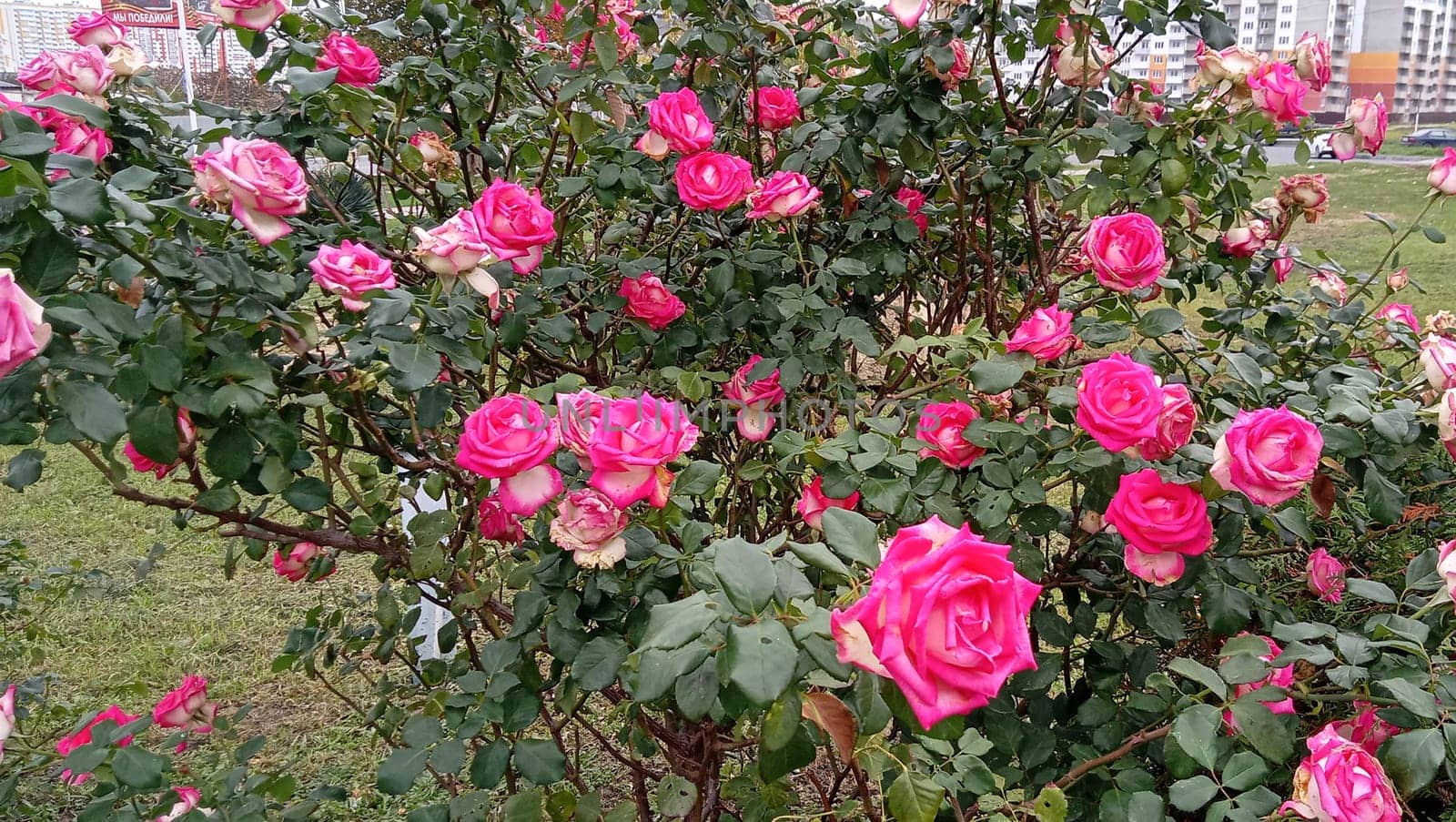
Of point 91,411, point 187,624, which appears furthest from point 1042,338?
point 187,624

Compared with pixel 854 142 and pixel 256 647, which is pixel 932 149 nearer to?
pixel 854 142

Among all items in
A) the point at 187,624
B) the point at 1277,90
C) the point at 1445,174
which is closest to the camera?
the point at 1277,90

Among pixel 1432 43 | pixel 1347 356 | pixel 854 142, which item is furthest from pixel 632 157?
pixel 1432 43

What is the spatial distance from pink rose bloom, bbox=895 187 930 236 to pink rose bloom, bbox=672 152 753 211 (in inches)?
15.3

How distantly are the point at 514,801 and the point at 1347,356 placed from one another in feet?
4.19

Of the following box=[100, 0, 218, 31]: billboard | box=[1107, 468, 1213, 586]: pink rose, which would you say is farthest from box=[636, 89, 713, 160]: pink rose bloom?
box=[100, 0, 218, 31]: billboard

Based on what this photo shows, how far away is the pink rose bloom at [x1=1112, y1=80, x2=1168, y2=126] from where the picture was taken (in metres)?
1.37

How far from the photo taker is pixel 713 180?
1214 millimetres

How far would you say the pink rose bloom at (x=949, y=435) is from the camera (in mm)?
1071

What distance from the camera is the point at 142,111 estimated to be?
48.2 inches

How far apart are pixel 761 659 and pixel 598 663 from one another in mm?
424

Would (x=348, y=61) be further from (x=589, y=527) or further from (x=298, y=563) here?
(x=589, y=527)

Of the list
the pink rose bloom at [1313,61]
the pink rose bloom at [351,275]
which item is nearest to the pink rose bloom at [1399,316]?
the pink rose bloom at [1313,61]

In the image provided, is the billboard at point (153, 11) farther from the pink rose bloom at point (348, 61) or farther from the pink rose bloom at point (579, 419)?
the pink rose bloom at point (579, 419)
